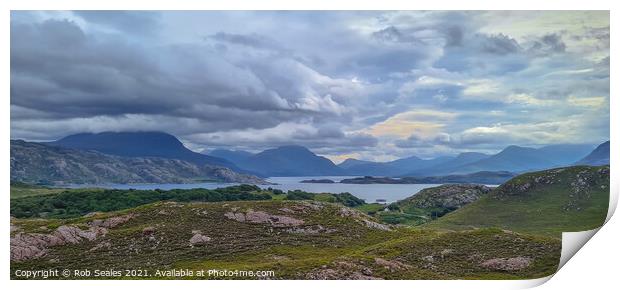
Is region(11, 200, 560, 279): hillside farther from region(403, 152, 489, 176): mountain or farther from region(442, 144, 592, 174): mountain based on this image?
region(403, 152, 489, 176): mountain

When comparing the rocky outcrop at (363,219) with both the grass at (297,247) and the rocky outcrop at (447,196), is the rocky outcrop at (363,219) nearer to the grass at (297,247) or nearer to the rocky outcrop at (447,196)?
the grass at (297,247)

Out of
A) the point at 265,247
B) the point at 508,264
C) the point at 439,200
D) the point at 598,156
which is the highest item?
the point at 598,156

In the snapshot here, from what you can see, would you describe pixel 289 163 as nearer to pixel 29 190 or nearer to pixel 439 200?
pixel 29 190

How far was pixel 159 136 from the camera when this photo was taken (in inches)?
2896

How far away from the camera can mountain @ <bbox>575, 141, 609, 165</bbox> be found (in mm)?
65375

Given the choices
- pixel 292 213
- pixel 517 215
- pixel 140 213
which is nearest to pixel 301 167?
pixel 292 213

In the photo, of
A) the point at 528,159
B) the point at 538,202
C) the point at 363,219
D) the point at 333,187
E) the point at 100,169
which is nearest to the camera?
the point at 363,219

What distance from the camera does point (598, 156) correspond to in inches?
2995

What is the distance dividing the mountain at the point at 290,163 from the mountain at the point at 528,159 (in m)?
33.3

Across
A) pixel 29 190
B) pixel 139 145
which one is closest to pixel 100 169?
pixel 29 190

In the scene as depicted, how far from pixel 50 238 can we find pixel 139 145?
105 ft

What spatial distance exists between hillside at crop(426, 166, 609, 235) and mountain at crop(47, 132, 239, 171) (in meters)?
48.6

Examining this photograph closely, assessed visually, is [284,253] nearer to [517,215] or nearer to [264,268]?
[264,268]
